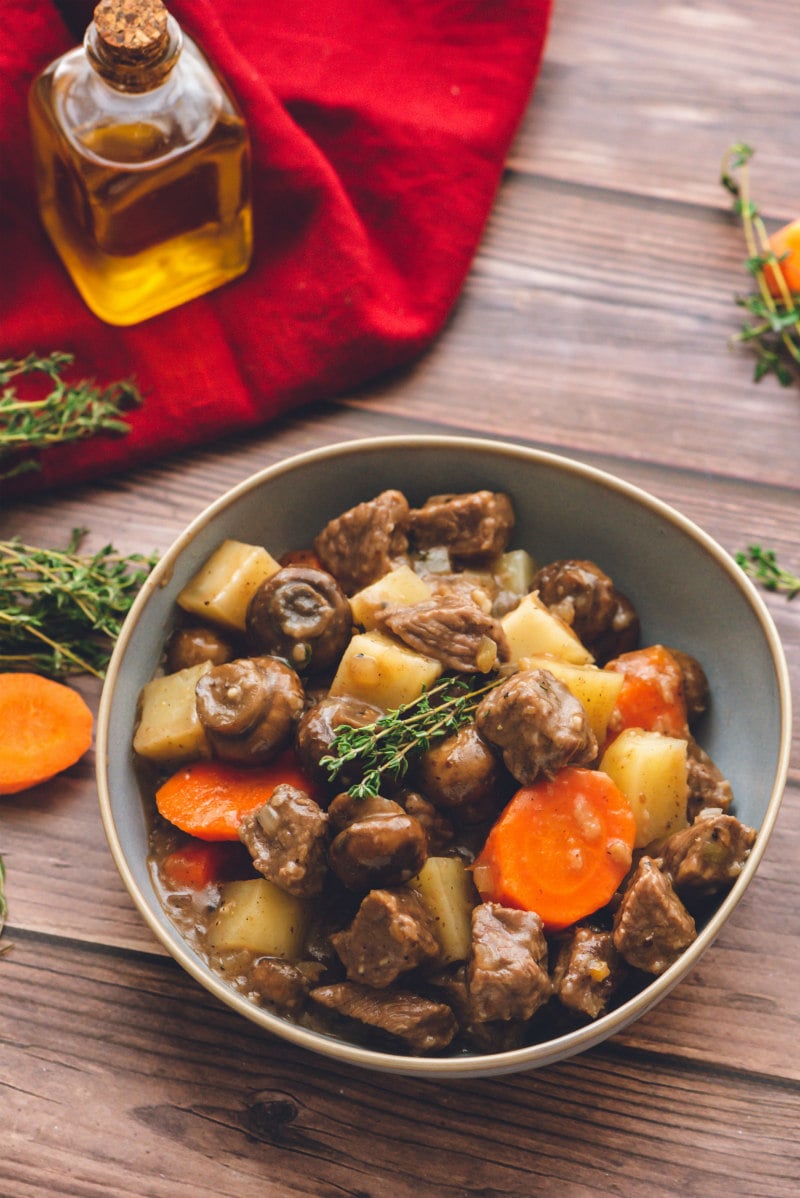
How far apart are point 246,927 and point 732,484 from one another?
5.39 ft

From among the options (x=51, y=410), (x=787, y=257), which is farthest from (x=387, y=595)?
(x=787, y=257)

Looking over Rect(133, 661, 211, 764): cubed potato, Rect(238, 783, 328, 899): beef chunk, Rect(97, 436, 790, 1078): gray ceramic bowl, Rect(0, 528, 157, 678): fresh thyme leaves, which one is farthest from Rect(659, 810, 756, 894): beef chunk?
Rect(0, 528, 157, 678): fresh thyme leaves

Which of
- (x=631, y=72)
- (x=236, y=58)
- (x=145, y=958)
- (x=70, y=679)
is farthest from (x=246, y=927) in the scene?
(x=631, y=72)

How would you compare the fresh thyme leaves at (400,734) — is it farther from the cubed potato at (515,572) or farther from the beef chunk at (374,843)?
the cubed potato at (515,572)

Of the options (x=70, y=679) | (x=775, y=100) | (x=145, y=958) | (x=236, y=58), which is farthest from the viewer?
(x=775, y=100)

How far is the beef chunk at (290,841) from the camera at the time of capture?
2.09m

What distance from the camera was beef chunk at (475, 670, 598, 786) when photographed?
6.88 ft

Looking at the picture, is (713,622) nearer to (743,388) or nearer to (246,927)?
(743,388)

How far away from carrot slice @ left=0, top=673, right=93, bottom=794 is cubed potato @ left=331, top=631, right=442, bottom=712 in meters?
0.69

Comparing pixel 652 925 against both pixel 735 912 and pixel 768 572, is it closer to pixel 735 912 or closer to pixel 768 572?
pixel 735 912

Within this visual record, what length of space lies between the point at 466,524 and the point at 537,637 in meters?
0.31

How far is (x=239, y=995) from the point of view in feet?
6.95

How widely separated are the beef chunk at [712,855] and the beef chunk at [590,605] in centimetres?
52

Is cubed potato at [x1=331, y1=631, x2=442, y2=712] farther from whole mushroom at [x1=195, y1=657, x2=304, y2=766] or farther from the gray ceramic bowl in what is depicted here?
the gray ceramic bowl
